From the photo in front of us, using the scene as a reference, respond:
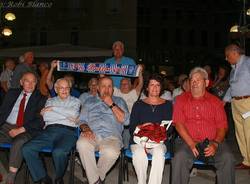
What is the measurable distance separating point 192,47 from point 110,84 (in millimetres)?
50882

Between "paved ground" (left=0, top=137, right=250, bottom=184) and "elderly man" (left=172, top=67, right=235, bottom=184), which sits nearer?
"elderly man" (left=172, top=67, right=235, bottom=184)

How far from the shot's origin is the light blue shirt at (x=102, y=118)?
570cm

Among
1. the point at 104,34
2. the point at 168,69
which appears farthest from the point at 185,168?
the point at 168,69

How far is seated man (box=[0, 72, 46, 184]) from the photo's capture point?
593 cm

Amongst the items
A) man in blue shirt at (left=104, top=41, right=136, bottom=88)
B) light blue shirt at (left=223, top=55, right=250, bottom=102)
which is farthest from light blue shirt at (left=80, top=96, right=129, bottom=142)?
light blue shirt at (left=223, top=55, right=250, bottom=102)

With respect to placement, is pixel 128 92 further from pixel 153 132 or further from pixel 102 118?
pixel 153 132

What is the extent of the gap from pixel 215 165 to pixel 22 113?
2.58 m

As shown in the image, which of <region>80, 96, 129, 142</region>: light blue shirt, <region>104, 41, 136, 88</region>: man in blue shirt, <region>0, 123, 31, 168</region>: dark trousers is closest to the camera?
<region>0, 123, 31, 168</region>: dark trousers

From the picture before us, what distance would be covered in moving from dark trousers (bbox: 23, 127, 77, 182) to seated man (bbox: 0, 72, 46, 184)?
0.25 m

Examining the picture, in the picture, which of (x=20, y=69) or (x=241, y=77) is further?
(x=20, y=69)

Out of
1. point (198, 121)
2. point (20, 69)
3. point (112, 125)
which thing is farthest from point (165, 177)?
point (20, 69)

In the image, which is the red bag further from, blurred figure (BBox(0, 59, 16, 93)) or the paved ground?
blurred figure (BBox(0, 59, 16, 93))

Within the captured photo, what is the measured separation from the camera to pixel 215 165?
16.7 ft

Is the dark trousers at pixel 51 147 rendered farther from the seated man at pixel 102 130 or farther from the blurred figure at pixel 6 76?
the blurred figure at pixel 6 76
